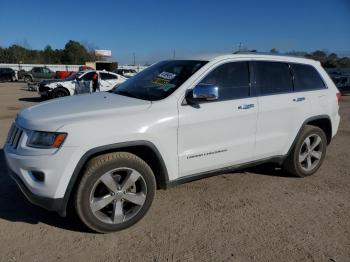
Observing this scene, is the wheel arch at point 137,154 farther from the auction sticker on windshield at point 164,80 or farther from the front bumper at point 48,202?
the auction sticker on windshield at point 164,80

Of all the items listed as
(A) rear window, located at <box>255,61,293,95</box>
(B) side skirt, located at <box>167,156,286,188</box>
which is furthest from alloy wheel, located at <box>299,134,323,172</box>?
(A) rear window, located at <box>255,61,293,95</box>

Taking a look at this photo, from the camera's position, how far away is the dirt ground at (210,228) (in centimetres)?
328

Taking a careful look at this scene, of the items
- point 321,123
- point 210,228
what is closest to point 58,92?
point 321,123

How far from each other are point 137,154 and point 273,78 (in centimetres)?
219

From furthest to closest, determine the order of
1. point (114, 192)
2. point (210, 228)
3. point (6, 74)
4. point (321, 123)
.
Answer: point (6, 74)
point (321, 123)
point (210, 228)
point (114, 192)

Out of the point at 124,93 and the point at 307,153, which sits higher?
the point at 124,93

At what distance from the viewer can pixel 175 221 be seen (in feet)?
12.8

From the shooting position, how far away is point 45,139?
329 centimetres

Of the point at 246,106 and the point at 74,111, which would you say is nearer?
the point at 74,111

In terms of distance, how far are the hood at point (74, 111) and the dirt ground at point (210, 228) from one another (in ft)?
3.61

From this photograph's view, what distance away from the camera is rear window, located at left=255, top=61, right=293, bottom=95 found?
15.3 ft

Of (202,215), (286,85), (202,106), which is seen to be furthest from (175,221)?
(286,85)

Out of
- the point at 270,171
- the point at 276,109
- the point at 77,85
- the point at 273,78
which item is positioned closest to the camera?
the point at 276,109

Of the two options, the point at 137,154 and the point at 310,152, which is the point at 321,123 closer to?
the point at 310,152
